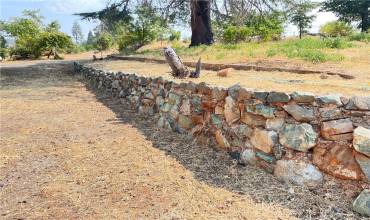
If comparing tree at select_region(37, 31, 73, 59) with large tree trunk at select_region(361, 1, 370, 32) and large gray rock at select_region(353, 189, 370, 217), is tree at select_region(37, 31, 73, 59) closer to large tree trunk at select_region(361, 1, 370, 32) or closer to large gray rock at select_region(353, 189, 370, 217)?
large tree trunk at select_region(361, 1, 370, 32)

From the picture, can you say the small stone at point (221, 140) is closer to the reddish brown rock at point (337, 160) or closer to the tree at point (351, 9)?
the reddish brown rock at point (337, 160)

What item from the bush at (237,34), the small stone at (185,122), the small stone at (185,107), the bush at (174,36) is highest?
the bush at (174,36)

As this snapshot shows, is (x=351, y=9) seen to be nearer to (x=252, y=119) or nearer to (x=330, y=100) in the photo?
(x=252, y=119)

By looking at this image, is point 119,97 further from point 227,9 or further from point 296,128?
point 227,9

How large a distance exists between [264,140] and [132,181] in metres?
1.30

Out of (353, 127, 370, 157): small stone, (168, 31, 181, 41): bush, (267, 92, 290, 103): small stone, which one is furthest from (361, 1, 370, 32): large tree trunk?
(353, 127, 370, 157): small stone

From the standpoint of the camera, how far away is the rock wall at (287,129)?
2.83 metres

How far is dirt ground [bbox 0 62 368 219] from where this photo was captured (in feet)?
9.38

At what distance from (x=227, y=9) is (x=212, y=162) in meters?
10.1

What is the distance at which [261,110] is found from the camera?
342 cm

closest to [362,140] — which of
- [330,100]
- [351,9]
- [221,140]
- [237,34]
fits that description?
[330,100]

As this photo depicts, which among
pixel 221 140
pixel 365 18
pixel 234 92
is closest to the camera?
pixel 234 92

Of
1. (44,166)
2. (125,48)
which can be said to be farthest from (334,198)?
(125,48)

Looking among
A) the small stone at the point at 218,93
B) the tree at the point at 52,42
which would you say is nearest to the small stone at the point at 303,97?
the small stone at the point at 218,93
